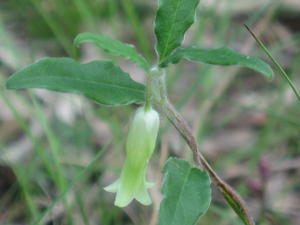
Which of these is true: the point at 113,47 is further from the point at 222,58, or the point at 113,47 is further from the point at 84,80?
the point at 222,58

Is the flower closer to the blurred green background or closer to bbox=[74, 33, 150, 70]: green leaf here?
bbox=[74, 33, 150, 70]: green leaf

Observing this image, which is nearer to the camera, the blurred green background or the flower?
the flower

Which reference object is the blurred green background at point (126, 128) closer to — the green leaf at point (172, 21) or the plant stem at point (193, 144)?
the plant stem at point (193, 144)

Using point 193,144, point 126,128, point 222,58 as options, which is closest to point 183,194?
point 193,144

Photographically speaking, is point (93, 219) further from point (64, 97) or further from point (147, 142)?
point (147, 142)

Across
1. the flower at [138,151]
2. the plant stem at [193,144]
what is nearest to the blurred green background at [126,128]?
the plant stem at [193,144]

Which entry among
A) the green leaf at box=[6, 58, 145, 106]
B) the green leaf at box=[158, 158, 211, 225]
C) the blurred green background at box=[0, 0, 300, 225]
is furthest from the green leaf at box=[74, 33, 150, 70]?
the blurred green background at box=[0, 0, 300, 225]
